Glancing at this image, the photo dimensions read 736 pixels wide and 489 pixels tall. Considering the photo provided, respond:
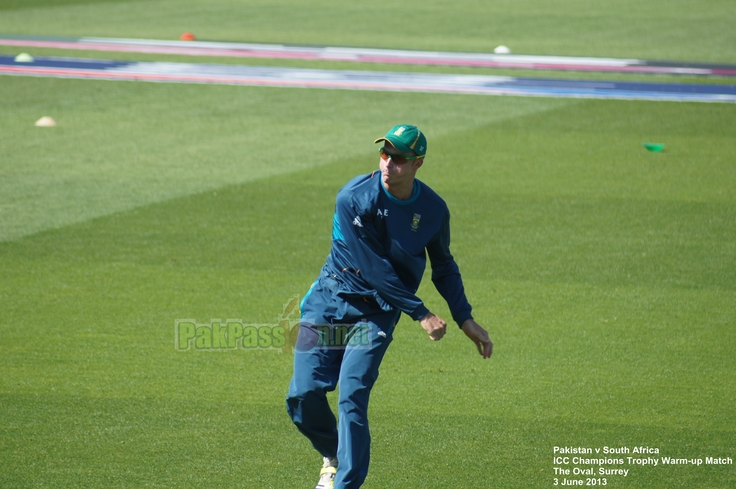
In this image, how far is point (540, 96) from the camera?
20.7m

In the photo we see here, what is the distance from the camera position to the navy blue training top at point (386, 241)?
5.58 metres

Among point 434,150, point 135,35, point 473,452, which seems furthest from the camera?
point 135,35

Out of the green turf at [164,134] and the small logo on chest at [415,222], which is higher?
the small logo on chest at [415,222]

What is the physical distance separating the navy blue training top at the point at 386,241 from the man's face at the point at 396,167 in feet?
0.39

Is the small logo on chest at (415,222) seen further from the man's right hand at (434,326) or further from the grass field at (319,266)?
the grass field at (319,266)

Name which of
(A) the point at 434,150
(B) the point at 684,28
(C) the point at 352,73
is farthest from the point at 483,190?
(B) the point at 684,28

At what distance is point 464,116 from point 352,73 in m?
5.04

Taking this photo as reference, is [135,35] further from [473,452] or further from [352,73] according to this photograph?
[473,452]

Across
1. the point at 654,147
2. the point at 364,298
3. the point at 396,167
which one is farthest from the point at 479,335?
the point at 654,147

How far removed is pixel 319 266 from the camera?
33.8 ft

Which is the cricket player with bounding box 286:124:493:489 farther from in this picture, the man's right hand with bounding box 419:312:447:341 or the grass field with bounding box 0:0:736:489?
the grass field with bounding box 0:0:736:489

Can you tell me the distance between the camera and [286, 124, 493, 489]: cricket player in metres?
5.52

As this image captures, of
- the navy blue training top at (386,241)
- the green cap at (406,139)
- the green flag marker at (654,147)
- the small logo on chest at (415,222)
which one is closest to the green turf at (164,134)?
the green flag marker at (654,147)

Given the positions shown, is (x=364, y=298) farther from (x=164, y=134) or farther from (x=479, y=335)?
(x=164, y=134)
